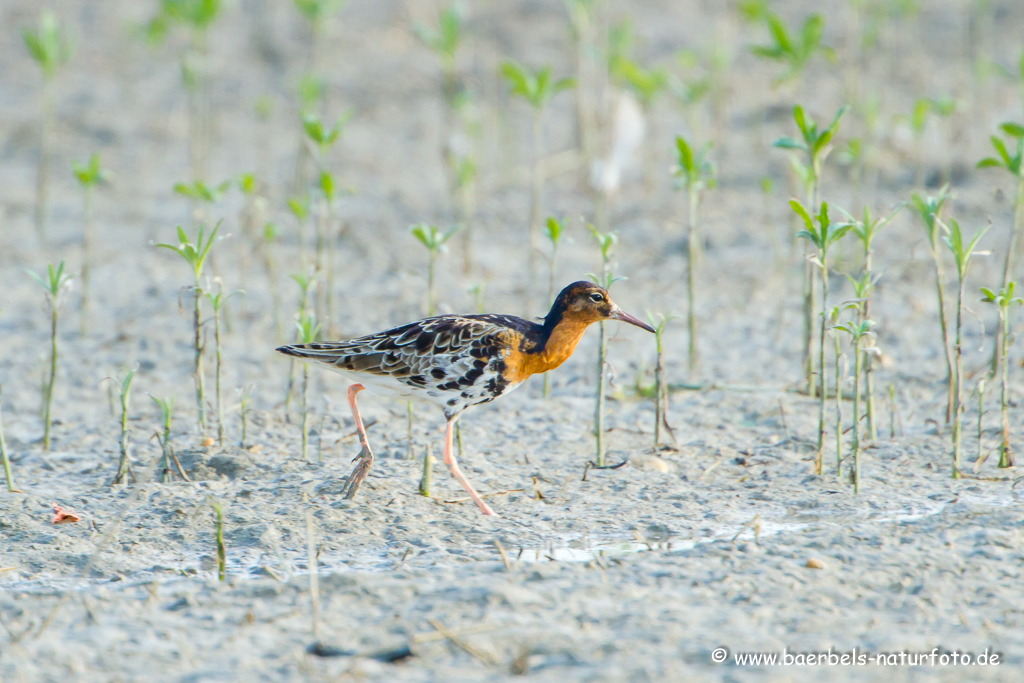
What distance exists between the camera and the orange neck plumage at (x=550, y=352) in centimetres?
598

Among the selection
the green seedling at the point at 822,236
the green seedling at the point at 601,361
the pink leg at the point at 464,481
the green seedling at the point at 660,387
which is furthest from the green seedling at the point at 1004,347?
the pink leg at the point at 464,481

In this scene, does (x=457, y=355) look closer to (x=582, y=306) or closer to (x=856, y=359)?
(x=582, y=306)

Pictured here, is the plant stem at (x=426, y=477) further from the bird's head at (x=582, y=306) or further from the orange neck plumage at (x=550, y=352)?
the bird's head at (x=582, y=306)

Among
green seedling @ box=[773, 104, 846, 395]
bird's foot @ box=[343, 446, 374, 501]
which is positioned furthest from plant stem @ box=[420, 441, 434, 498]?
green seedling @ box=[773, 104, 846, 395]

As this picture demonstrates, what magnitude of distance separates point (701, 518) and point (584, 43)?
6308 mm

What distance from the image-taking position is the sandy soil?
4312 millimetres

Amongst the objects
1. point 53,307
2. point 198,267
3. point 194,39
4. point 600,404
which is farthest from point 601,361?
point 194,39

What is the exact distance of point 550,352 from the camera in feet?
20.0

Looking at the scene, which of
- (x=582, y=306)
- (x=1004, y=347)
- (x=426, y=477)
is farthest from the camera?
(x=582, y=306)

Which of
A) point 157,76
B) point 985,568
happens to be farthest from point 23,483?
point 157,76

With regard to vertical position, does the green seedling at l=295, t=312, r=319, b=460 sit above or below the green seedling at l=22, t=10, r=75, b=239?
below

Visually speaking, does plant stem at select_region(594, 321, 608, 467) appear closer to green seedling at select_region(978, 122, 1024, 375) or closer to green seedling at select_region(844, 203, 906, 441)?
green seedling at select_region(844, 203, 906, 441)

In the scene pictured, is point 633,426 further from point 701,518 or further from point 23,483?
point 23,483

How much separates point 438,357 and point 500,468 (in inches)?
35.3
